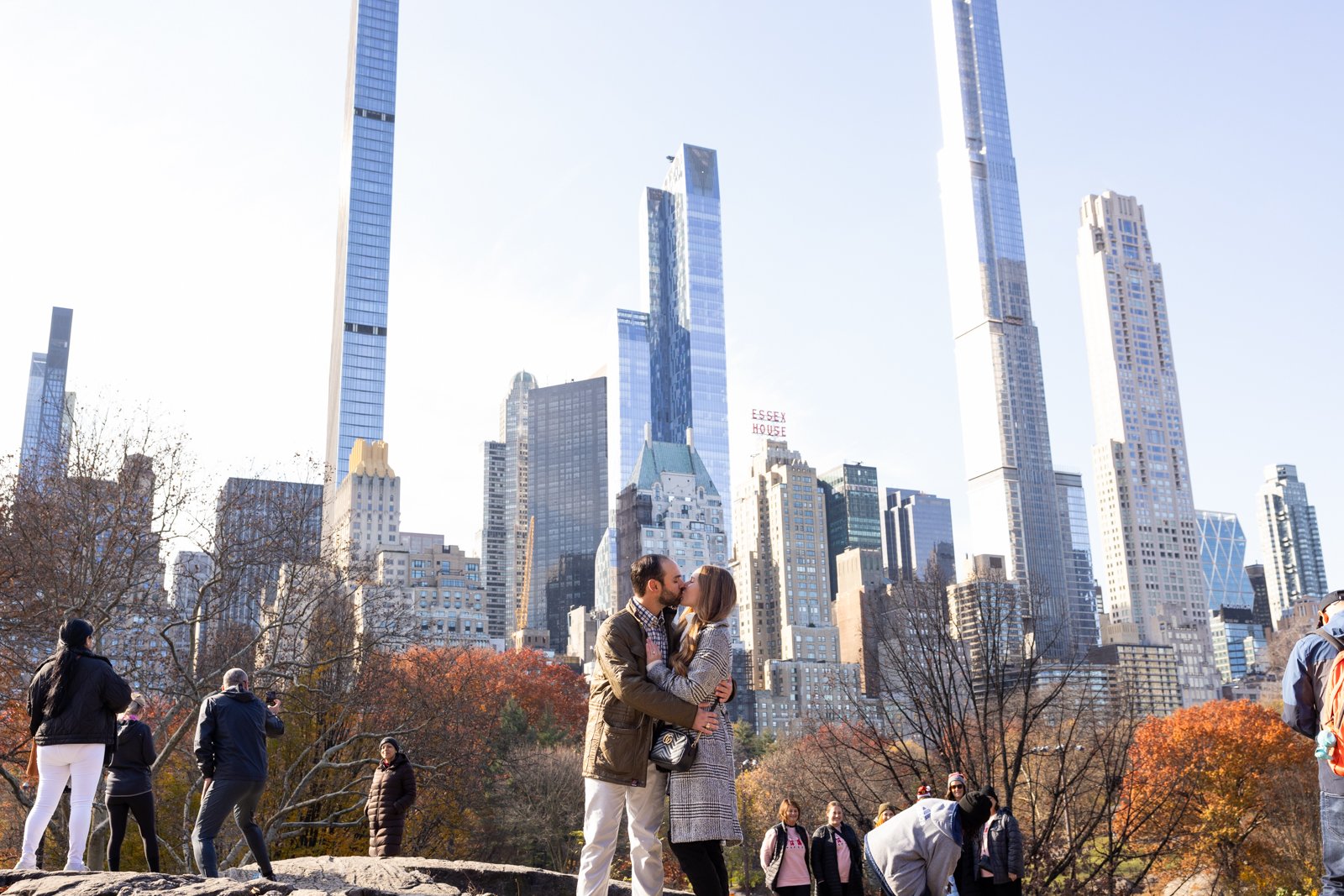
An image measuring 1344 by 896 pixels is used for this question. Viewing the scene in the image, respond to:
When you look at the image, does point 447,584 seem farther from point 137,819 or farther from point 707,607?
point 707,607

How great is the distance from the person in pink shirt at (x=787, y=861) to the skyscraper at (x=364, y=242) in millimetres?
167167

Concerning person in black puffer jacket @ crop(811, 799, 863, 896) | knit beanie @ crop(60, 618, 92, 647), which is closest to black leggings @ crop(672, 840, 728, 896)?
person in black puffer jacket @ crop(811, 799, 863, 896)

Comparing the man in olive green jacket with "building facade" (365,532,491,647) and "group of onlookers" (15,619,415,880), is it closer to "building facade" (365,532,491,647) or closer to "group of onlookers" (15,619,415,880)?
"group of onlookers" (15,619,415,880)

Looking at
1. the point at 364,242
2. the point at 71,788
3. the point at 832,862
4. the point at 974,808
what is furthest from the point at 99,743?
the point at 364,242

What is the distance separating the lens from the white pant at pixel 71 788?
7828mm

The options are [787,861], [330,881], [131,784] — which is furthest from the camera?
[787,861]

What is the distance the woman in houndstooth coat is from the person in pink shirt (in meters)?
4.03

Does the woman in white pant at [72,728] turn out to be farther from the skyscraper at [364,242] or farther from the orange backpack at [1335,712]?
the skyscraper at [364,242]

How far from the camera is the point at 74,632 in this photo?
316 inches

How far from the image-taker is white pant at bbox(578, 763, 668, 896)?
5.52m

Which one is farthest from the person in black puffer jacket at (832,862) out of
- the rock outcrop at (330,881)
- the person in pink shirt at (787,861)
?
the rock outcrop at (330,881)

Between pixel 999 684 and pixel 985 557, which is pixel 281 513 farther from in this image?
pixel 985 557

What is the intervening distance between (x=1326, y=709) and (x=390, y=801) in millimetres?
8920

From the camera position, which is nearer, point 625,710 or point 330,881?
point 625,710
